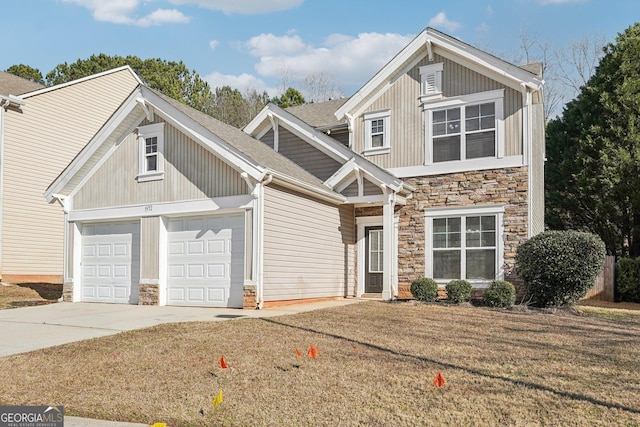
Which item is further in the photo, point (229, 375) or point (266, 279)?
point (266, 279)

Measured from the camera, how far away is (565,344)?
25.6 feet

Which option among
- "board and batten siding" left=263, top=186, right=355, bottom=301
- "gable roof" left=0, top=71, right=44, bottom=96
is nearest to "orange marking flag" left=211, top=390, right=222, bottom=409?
"board and batten siding" left=263, top=186, right=355, bottom=301

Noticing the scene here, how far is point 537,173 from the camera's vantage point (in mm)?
14727

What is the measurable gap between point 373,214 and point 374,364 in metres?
9.84

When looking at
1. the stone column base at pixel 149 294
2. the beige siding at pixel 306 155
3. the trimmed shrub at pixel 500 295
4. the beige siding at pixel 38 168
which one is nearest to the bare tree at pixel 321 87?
the beige siding at pixel 38 168

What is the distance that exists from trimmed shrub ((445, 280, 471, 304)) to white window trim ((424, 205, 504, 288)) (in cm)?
86

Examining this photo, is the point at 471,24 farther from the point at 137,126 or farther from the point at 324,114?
the point at 137,126

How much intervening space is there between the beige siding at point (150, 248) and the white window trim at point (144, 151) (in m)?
1.10

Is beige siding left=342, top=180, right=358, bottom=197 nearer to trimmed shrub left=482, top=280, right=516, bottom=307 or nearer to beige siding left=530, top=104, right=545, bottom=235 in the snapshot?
trimmed shrub left=482, top=280, right=516, bottom=307

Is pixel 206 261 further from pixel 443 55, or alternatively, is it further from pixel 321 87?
pixel 321 87

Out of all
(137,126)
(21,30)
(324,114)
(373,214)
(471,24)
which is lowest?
(373,214)

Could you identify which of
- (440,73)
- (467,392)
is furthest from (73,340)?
(440,73)

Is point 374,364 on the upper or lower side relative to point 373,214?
lower

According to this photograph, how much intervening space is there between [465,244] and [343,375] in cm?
960
